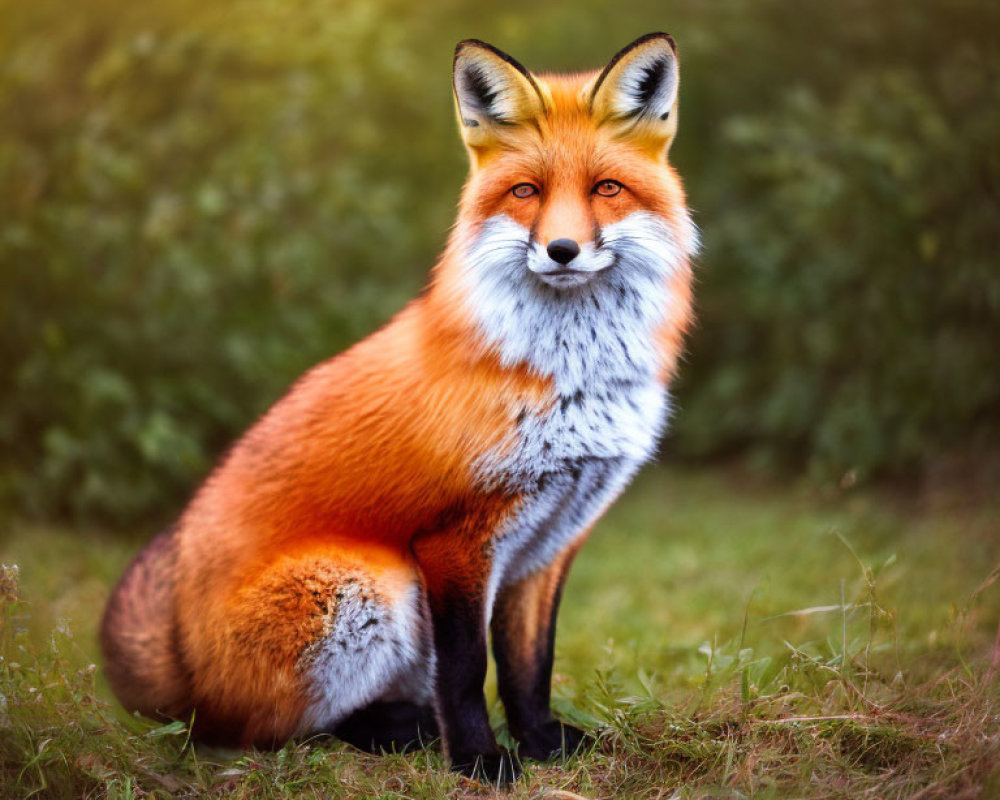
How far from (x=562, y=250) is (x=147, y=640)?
1951 millimetres

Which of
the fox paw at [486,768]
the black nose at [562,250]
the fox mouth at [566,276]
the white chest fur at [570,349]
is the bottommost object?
the fox paw at [486,768]

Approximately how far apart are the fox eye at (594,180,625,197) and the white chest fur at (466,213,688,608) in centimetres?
9

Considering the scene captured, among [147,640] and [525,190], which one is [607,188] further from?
[147,640]

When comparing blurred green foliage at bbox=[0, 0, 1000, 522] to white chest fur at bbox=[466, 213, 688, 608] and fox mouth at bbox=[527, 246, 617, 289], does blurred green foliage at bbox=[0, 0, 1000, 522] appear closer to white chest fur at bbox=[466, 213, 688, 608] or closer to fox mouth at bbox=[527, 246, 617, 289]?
white chest fur at bbox=[466, 213, 688, 608]

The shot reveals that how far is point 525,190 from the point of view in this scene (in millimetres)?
2707

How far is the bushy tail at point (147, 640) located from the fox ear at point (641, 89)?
2053 mm

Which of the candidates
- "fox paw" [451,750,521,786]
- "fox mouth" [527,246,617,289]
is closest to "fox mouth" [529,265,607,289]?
"fox mouth" [527,246,617,289]

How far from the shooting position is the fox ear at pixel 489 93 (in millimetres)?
2703

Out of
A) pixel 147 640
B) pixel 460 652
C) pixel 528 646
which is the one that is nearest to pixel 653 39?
pixel 460 652

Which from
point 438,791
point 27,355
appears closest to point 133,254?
point 27,355

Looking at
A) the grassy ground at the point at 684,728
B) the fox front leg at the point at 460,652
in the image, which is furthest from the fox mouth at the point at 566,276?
the grassy ground at the point at 684,728

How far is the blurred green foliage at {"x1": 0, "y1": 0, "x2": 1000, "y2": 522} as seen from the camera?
19.3 feet

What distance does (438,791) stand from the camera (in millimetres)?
2715

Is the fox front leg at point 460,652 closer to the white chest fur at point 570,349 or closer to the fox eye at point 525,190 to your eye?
the white chest fur at point 570,349
